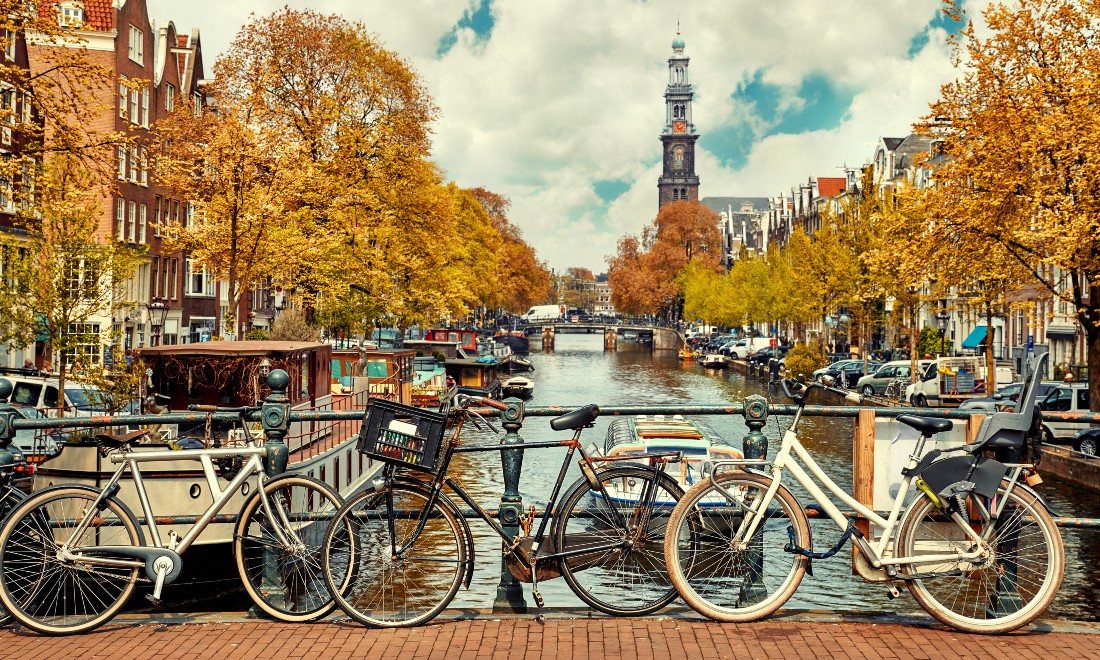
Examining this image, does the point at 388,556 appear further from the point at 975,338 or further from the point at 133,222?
the point at 975,338

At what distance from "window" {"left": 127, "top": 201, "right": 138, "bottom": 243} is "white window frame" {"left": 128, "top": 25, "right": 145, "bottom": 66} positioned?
6.40 meters

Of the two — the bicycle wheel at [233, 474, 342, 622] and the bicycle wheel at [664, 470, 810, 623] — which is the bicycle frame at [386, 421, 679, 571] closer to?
the bicycle wheel at [664, 470, 810, 623]

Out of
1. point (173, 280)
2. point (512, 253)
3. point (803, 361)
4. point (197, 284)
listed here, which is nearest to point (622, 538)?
point (803, 361)

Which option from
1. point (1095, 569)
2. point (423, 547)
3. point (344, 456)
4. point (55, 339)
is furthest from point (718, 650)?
point (55, 339)

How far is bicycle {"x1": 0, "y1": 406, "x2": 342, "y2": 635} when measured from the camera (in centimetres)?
679

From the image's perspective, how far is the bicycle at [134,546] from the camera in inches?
267

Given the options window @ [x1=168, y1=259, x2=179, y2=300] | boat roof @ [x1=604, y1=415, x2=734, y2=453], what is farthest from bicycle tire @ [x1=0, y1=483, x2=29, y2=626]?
window @ [x1=168, y1=259, x2=179, y2=300]

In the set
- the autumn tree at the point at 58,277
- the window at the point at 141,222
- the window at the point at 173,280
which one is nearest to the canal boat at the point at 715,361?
the window at the point at 173,280

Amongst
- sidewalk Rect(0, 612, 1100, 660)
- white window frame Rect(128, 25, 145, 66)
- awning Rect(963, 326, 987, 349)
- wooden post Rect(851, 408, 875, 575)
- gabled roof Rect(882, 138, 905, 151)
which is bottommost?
sidewalk Rect(0, 612, 1100, 660)

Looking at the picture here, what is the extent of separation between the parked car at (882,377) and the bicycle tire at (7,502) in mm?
44781

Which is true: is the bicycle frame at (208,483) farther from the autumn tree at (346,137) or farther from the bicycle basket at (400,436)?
the autumn tree at (346,137)

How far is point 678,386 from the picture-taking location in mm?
66188

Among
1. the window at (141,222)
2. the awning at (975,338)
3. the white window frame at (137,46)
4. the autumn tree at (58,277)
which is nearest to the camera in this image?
the autumn tree at (58,277)

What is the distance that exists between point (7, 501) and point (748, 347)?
79436 mm
